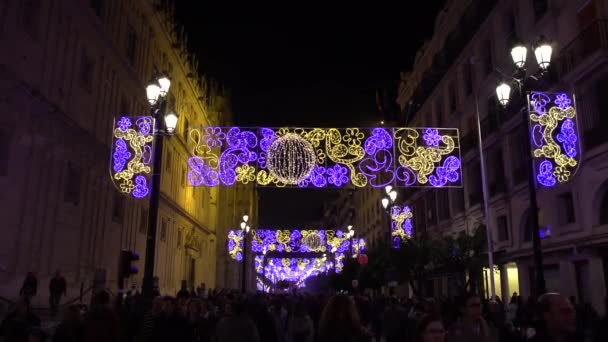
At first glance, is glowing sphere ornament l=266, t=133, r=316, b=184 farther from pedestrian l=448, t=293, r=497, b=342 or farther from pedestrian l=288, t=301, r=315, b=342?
pedestrian l=448, t=293, r=497, b=342

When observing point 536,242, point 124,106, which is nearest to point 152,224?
point 536,242

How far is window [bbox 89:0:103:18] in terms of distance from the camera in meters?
23.8

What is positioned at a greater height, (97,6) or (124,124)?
(97,6)

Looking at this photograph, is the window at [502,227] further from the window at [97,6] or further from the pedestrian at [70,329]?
the pedestrian at [70,329]

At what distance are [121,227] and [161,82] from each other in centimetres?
1537

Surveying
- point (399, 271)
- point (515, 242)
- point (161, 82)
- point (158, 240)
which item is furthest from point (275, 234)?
point (161, 82)

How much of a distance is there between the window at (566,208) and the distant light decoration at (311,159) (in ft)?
16.7

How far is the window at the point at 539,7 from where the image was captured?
24.9 m

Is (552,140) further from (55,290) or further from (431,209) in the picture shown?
(431,209)

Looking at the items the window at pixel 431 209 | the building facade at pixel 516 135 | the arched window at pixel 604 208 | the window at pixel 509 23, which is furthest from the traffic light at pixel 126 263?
the window at pixel 431 209

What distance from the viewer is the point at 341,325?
559cm

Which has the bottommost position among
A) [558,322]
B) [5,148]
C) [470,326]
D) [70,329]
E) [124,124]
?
[70,329]

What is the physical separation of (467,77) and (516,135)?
8.26 metres

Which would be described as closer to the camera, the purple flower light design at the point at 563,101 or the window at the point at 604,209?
the purple flower light design at the point at 563,101
